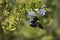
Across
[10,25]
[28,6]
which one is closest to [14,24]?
[10,25]

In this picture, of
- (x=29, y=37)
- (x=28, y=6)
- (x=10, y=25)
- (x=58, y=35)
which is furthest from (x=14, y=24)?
(x=58, y=35)

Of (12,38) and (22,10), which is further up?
(22,10)

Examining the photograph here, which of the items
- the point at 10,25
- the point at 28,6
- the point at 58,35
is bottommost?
the point at 58,35

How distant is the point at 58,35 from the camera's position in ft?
1.08

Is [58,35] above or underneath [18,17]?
underneath

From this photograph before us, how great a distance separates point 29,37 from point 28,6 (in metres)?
0.41

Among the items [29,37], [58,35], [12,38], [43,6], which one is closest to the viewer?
[58,35]

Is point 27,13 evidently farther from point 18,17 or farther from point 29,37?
point 29,37

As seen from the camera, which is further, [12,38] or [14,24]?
[14,24]

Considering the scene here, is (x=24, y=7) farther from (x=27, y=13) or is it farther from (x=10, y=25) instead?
(x=10, y=25)

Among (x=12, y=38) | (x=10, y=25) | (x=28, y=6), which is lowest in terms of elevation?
(x=12, y=38)

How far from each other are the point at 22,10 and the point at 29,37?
1.31ft

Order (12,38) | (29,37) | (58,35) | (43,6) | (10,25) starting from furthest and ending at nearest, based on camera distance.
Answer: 1. (43,6)
2. (10,25)
3. (12,38)
4. (29,37)
5. (58,35)

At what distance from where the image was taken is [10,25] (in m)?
0.82
